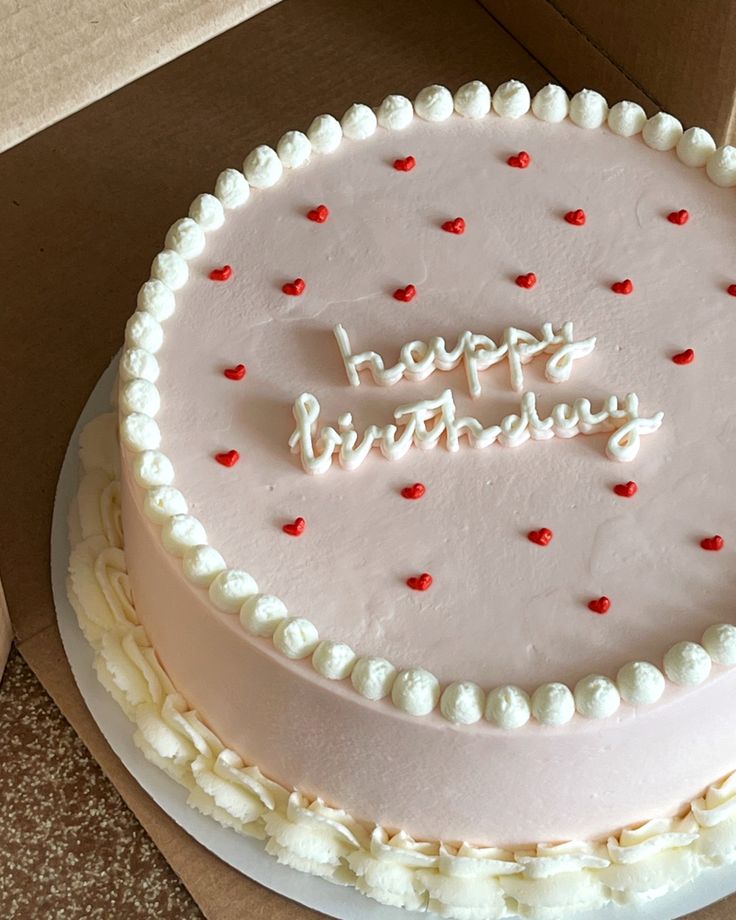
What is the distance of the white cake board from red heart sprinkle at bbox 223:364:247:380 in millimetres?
455

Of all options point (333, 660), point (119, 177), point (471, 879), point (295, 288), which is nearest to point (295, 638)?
point (333, 660)

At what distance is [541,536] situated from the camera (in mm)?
1670

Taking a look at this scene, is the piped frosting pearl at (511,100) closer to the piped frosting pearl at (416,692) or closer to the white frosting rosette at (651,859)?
the piped frosting pearl at (416,692)

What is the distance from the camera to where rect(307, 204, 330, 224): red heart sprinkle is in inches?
76.1

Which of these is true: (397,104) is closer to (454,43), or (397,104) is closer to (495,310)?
(495,310)

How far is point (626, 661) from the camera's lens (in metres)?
1.60

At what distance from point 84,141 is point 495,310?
1.13 metres

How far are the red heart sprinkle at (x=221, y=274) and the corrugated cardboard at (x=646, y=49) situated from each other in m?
0.95

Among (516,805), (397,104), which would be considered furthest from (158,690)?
(397,104)

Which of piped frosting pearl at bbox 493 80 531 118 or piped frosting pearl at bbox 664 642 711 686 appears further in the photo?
piped frosting pearl at bbox 493 80 531 118

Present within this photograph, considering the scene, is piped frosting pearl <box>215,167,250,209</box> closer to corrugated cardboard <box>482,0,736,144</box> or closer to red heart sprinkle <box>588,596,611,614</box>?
red heart sprinkle <box>588,596,611,614</box>

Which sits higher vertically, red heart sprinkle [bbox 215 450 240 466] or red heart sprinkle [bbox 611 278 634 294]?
red heart sprinkle [bbox 611 278 634 294]

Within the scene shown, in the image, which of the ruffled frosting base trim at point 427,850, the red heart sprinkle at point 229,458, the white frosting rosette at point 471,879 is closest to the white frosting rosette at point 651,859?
the ruffled frosting base trim at point 427,850

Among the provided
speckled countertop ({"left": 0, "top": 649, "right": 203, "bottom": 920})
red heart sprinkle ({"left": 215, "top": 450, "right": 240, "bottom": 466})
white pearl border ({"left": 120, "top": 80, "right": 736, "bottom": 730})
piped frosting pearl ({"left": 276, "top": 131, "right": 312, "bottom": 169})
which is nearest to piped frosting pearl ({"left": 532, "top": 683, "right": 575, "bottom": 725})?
white pearl border ({"left": 120, "top": 80, "right": 736, "bottom": 730})
